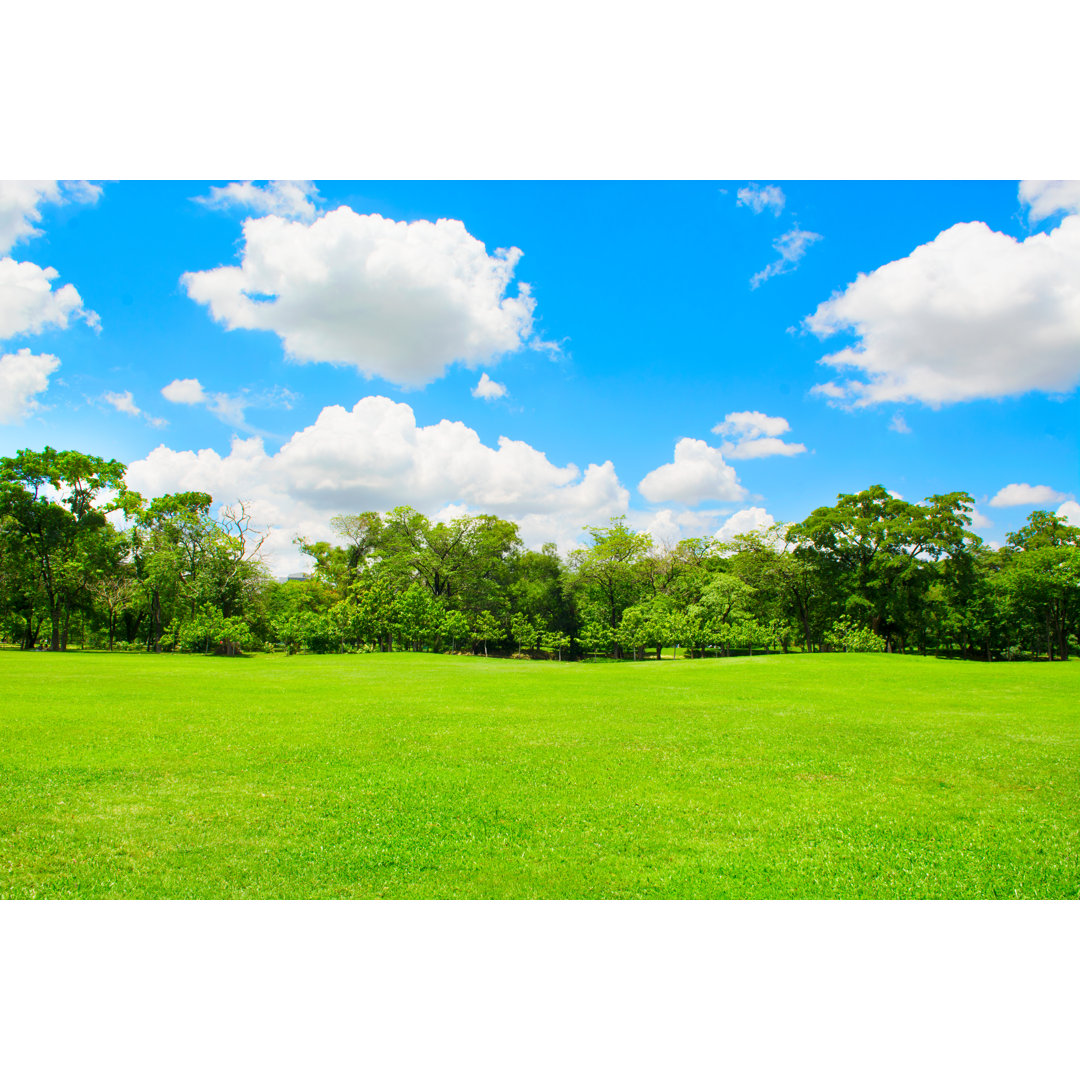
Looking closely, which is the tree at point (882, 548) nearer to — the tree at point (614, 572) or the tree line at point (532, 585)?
the tree line at point (532, 585)

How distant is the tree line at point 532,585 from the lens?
3005 cm

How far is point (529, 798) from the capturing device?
652 cm

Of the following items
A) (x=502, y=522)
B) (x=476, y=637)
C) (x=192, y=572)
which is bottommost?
(x=476, y=637)

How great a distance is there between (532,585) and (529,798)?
3251 cm

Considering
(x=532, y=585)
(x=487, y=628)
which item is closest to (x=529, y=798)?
(x=487, y=628)

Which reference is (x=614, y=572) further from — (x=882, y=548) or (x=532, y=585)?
(x=882, y=548)

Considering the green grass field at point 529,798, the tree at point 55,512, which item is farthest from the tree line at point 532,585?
the green grass field at point 529,798

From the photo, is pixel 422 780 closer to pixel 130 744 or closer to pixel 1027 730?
pixel 130 744

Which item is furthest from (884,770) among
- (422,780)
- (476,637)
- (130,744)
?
(476,637)

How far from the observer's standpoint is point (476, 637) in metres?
36.0

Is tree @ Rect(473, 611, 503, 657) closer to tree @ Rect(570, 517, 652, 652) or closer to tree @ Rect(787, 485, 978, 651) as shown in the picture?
tree @ Rect(570, 517, 652, 652)

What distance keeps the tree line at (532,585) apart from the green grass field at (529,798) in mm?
19885

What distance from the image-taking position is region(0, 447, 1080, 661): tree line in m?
30.0
